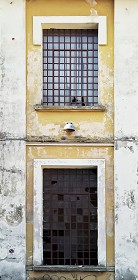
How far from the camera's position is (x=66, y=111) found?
18.6 m

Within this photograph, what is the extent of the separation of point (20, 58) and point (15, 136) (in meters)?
2.17

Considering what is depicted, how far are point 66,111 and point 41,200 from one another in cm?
256

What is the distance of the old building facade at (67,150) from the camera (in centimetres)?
1819

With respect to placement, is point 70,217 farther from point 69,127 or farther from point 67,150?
point 69,127

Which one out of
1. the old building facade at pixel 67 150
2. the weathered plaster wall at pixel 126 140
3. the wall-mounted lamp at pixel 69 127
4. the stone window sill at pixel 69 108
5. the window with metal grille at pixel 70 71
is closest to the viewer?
the weathered plaster wall at pixel 126 140

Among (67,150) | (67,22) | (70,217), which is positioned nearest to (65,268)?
(70,217)

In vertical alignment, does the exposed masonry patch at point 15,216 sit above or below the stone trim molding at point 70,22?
below

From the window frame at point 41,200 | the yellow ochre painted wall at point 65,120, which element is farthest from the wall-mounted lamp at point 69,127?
the window frame at point 41,200

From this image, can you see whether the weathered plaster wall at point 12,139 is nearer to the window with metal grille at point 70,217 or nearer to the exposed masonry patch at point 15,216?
the exposed masonry patch at point 15,216

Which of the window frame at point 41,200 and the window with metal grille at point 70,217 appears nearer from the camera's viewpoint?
the window frame at point 41,200

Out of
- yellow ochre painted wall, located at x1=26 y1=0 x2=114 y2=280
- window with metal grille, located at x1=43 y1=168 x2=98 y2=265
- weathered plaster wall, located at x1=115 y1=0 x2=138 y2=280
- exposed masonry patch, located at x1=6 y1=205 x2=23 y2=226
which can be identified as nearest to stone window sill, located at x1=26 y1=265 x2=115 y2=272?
yellow ochre painted wall, located at x1=26 y1=0 x2=114 y2=280

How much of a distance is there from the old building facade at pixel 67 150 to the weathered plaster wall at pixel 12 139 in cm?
3

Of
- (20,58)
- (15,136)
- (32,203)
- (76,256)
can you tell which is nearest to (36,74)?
(20,58)

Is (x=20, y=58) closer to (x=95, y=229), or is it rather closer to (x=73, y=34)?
(x=73, y=34)
